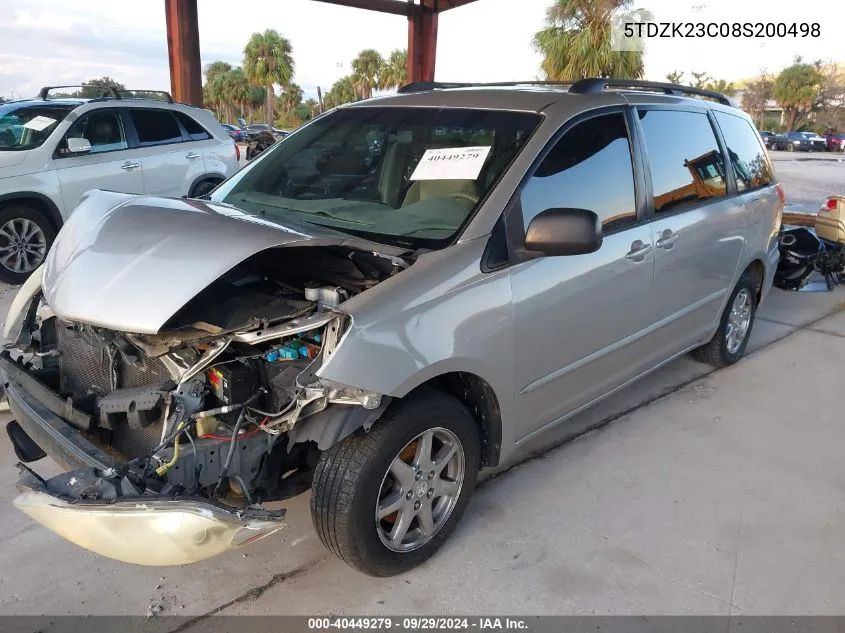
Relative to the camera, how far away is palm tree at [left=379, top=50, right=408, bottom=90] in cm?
5663

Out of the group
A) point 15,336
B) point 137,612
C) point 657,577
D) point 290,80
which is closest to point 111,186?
point 15,336

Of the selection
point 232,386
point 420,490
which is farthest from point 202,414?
point 420,490

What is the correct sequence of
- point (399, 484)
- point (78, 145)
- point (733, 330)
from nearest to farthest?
point (399, 484) → point (733, 330) → point (78, 145)

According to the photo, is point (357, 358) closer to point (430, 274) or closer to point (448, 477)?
point (430, 274)

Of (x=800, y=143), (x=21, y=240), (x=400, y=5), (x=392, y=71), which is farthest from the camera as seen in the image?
(x=392, y=71)

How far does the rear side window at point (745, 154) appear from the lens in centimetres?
433

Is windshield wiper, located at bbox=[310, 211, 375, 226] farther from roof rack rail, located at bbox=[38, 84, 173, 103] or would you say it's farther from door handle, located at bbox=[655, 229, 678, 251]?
roof rack rail, located at bbox=[38, 84, 173, 103]

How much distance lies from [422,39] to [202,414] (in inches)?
450

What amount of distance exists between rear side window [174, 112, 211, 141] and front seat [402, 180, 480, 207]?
623 centimetres

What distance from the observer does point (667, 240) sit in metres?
3.52

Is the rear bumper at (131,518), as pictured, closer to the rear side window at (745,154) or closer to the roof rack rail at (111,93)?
the rear side window at (745,154)

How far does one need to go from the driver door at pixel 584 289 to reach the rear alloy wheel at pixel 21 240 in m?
5.82

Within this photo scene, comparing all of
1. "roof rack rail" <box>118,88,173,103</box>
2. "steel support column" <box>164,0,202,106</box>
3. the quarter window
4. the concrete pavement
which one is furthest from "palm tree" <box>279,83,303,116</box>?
the concrete pavement

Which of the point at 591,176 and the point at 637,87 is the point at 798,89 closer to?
the point at 637,87
